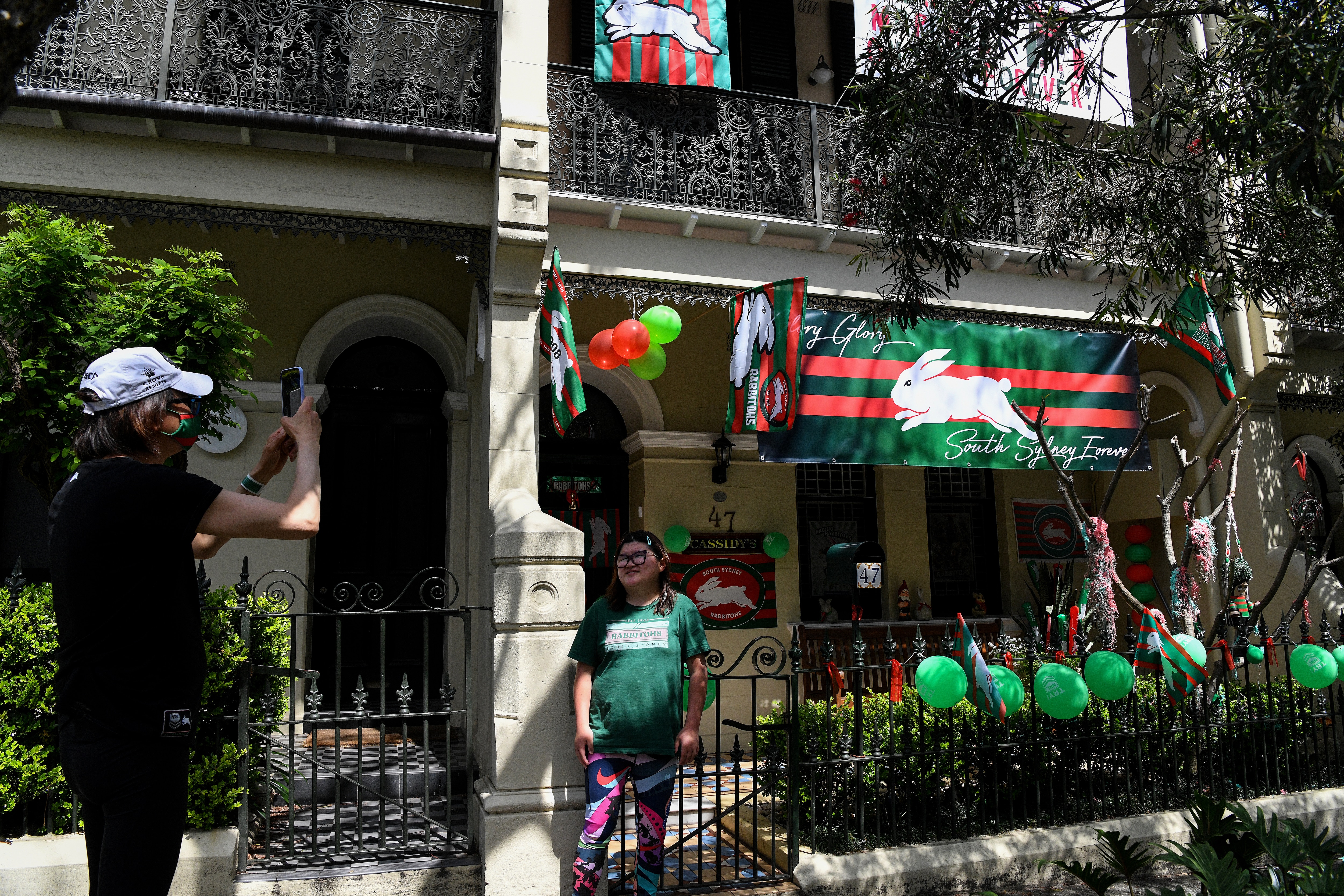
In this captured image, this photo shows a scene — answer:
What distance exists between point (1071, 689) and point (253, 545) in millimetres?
6957

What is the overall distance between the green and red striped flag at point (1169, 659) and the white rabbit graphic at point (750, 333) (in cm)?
339

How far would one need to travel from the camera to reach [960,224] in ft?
19.0

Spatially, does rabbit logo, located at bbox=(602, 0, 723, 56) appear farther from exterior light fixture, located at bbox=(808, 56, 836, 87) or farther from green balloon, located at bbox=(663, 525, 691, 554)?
green balloon, located at bbox=(663, 525, 691, 554)

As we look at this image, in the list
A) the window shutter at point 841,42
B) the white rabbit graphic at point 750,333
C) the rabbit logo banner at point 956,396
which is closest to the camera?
the white rabbit graphic at point 750,333

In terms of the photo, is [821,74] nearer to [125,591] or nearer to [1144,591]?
[1144,591]

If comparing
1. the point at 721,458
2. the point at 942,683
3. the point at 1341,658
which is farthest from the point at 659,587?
the point at 721,458

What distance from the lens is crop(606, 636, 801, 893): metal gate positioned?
16.0 ft

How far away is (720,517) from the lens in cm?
1003

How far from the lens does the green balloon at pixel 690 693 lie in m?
4.22

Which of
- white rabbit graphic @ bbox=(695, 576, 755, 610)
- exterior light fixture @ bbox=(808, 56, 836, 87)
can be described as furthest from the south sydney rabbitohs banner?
exterior light fixture @ bbox=(808, 56, 836, 87)

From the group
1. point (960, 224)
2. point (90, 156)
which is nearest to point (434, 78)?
point (90, 156)

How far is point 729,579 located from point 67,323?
669 centimetres

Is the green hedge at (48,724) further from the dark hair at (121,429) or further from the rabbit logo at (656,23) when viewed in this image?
the rabbit logo at (656,23)

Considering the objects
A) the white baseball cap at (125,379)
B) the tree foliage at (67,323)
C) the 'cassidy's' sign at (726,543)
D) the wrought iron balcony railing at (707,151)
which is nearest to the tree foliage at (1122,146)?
the wrought iron balcony railing at (707,151)
